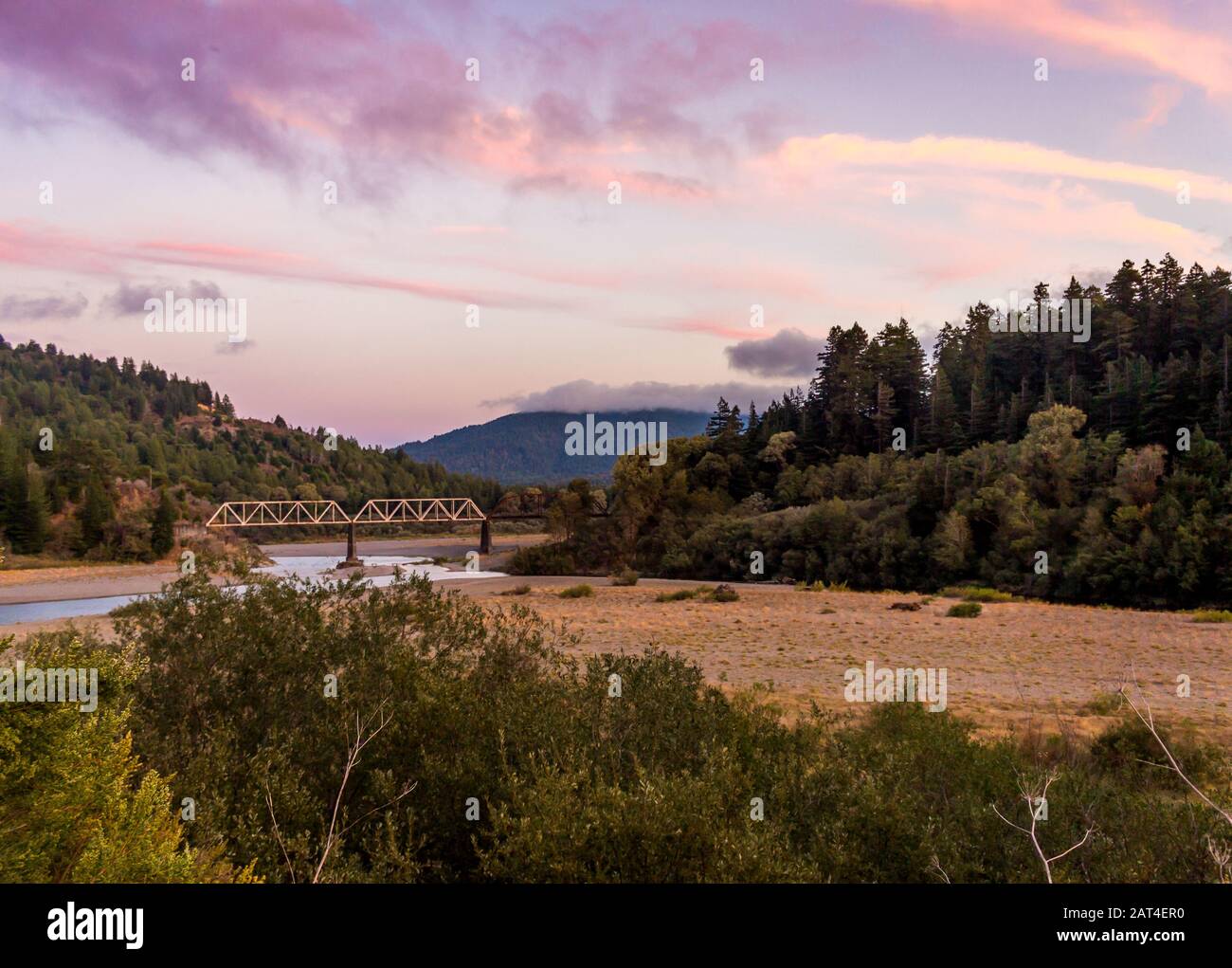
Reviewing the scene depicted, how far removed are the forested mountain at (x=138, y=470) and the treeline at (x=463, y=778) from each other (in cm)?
6983

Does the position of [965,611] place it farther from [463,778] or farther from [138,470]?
[138,470]

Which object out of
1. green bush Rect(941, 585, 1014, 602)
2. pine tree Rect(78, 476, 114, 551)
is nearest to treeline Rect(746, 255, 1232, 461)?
green bush Rect(941, 585, 1014, 602)

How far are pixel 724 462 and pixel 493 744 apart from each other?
6512cm

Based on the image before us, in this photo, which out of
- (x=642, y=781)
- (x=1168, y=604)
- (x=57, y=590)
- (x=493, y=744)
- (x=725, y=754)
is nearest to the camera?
(x=642, y=781)

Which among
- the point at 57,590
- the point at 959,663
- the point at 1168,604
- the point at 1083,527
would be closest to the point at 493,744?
the point at 959,663

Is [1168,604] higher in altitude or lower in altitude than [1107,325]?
lower

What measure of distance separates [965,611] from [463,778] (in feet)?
108

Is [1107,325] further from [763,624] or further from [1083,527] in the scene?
[763,624]

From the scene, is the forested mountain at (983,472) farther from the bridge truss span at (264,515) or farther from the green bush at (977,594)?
the bridge truss span at (264,515)

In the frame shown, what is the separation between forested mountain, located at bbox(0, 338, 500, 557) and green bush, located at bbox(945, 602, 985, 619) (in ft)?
210

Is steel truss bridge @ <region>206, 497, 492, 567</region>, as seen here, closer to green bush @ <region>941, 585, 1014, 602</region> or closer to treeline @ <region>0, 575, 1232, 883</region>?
green bush @ <region>941, 585, 1014, 602</region>

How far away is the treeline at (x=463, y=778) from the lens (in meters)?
5.10
